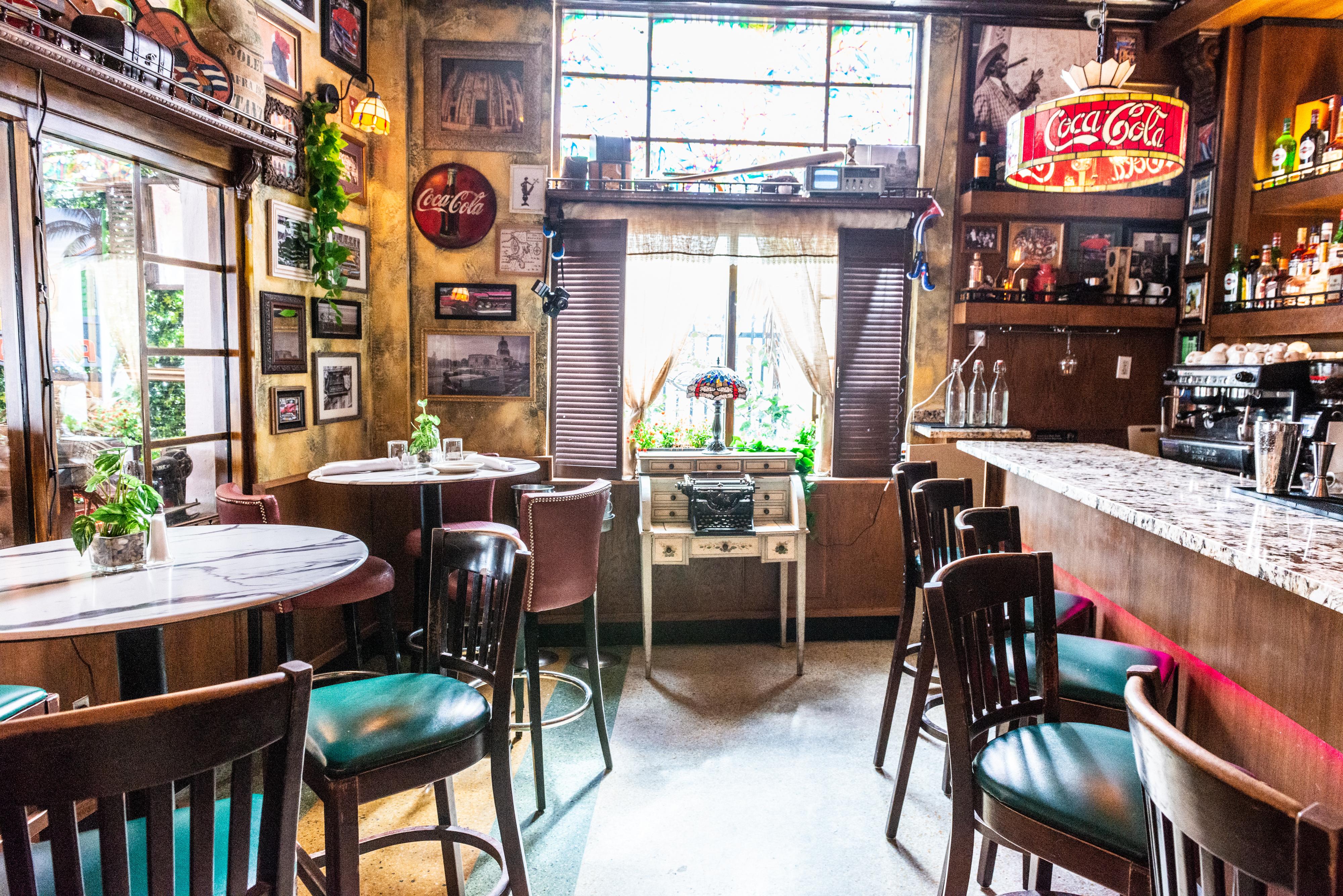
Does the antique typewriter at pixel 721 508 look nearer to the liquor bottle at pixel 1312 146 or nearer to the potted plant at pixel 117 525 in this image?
the potted plant at pixel 117 525

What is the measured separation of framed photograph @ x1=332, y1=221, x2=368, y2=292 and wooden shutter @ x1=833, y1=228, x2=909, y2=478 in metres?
2.57

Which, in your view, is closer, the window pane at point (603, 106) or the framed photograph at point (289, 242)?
the framed photograph at point (289, 242)

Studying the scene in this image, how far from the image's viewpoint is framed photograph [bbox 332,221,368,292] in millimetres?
4020

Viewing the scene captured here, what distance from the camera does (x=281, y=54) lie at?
Answer: 11.5 feet

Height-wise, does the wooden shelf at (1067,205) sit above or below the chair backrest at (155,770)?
above

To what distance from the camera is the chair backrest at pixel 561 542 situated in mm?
2842

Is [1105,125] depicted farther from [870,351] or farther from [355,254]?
[355,254]

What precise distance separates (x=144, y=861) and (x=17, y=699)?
891 mm

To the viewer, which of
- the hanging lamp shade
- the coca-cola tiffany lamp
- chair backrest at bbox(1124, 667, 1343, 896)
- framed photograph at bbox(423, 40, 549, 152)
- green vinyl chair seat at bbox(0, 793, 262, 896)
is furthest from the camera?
framed photograph at bbox(423, 40, 549, 152)

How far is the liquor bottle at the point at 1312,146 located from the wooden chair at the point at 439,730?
14.4ft

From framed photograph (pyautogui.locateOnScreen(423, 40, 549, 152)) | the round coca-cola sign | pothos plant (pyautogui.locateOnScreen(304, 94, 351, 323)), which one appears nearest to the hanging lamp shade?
framed photograph (pyautogui.locateOnScreen(423, 40, 549, 152))

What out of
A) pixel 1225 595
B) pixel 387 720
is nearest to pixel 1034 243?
pixel 1225 595

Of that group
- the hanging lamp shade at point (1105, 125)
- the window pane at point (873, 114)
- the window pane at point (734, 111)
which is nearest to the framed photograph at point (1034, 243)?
the window pane at point (873, 114)

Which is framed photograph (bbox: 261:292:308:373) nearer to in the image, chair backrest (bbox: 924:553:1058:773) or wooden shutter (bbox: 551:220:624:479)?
wooden shutter (bbox: 551:220:624:479)
